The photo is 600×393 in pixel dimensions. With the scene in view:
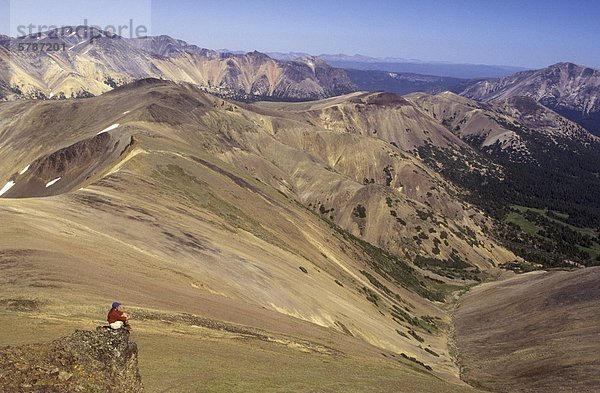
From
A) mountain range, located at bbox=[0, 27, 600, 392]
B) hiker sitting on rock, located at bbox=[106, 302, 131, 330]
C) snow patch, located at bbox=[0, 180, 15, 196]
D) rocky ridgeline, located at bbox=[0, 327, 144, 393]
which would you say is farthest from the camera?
snow patch, located at bbox=[0, 180, 15, 196]

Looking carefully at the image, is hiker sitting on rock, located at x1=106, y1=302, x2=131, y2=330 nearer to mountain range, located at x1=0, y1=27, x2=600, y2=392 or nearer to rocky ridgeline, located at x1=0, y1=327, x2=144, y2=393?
rocky ridgeline, located at x1=0, y1=327, x2=144, y2=393

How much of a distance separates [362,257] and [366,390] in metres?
62.2

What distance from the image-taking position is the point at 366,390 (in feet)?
81.6

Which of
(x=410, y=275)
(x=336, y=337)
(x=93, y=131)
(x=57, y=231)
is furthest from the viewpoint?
(x=93, y=131)

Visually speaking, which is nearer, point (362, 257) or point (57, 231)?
point (57, 231)

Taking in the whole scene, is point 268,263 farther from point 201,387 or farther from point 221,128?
point 221,128

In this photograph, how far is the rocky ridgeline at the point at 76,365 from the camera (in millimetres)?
14000

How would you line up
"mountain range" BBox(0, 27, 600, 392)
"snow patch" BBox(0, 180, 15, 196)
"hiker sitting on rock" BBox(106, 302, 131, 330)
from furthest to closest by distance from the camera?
"snow patch" BBox(0, 180, 15, 196), "mountain range" BBox(0, 27, 600, 392), "hiker sitting on rock" BBox(106, 302, 131, 330)

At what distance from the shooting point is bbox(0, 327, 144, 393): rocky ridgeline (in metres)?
14.0

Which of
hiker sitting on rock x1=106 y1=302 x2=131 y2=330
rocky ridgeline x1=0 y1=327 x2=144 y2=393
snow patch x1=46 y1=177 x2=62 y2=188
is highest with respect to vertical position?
hiker sitting on rock x1=106 y1=302 x2=131 y2=330

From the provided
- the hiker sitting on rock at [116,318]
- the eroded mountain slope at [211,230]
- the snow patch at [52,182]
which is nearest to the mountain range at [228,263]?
the eroded mountain slope at [211,230]

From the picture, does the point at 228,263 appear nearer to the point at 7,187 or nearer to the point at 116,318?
the point at 116,318

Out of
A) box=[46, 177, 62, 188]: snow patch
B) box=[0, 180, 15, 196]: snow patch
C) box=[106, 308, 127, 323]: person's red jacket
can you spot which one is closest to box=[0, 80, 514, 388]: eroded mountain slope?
box=[46, 177, 62, 188]: snow patch

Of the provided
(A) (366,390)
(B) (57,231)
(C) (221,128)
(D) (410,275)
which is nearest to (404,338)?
(A) (366,390)
